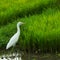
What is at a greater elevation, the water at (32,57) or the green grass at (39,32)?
the green grass at (39,32)

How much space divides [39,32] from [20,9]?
3300 mm

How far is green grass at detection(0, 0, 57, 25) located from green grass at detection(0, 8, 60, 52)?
687mm

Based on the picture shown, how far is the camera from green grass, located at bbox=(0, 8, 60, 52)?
963 cm

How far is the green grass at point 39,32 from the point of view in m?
9.63

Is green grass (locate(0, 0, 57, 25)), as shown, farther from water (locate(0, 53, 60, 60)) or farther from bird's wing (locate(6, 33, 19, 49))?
water (locate(0, 53, 60, 60))

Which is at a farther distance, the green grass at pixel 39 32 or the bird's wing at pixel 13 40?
the bird's wing at pixel 13 40

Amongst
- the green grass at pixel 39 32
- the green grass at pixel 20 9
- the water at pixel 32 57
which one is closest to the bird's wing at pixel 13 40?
the green grass at pixel 39 32

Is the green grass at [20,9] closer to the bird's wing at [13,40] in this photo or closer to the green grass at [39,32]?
the green grass at [39,32]

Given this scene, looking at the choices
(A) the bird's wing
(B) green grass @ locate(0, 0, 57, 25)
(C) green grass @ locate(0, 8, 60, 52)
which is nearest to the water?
(C) green grass @ locate(0, 8, 60, 52)

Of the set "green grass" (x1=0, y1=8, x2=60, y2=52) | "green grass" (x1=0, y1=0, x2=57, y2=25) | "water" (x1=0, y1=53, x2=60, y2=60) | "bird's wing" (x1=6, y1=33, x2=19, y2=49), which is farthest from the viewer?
"green grass" (x1=0, y1=0, x2=57, y2=25)

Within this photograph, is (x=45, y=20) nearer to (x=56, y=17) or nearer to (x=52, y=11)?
(x=56, y=17)

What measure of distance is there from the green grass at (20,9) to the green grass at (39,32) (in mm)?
687

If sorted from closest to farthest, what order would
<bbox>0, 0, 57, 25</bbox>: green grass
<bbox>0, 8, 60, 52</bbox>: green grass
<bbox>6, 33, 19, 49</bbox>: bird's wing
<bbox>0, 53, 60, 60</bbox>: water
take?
<bbox>0, 53, 60, 60</bbox>: water, <bbox>0, 8, 60, 52</bbox>: green grass, <bbox>6, 33, 19, 49</bbox>: bird's wing, <bbox>0, 0, 57, 25</bbox>: green grass

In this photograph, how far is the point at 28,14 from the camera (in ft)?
42.3
